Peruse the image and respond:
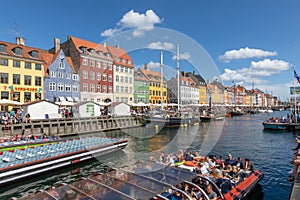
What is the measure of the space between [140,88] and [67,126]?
27.3 meters

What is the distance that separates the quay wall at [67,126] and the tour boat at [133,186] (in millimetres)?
22292

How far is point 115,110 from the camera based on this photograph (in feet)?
129

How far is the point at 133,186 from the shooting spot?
265 inches

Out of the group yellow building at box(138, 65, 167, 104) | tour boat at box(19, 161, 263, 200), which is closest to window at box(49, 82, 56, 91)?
yellow building at box(138, 65, 167, 104)

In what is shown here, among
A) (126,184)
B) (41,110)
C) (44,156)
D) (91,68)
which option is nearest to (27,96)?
(41,110)

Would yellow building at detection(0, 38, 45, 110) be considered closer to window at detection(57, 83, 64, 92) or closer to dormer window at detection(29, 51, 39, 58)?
dormer window at detection(29, 51, 39, 58)

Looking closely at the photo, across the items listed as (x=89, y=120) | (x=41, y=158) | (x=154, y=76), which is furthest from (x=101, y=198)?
(x=154, y=76)

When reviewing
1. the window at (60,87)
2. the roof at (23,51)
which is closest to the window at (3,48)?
the roof at (23,51)

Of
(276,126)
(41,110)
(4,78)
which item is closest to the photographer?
(41,110)

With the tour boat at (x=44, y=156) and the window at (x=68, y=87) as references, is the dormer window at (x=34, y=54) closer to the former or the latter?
the window at (x=68, y=87)

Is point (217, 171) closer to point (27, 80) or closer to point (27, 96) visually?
point (27, 96)

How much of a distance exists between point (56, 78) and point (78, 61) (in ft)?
23.8

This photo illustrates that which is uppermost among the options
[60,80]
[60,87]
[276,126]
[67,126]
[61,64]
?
[61,64]

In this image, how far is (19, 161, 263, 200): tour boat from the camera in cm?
623
